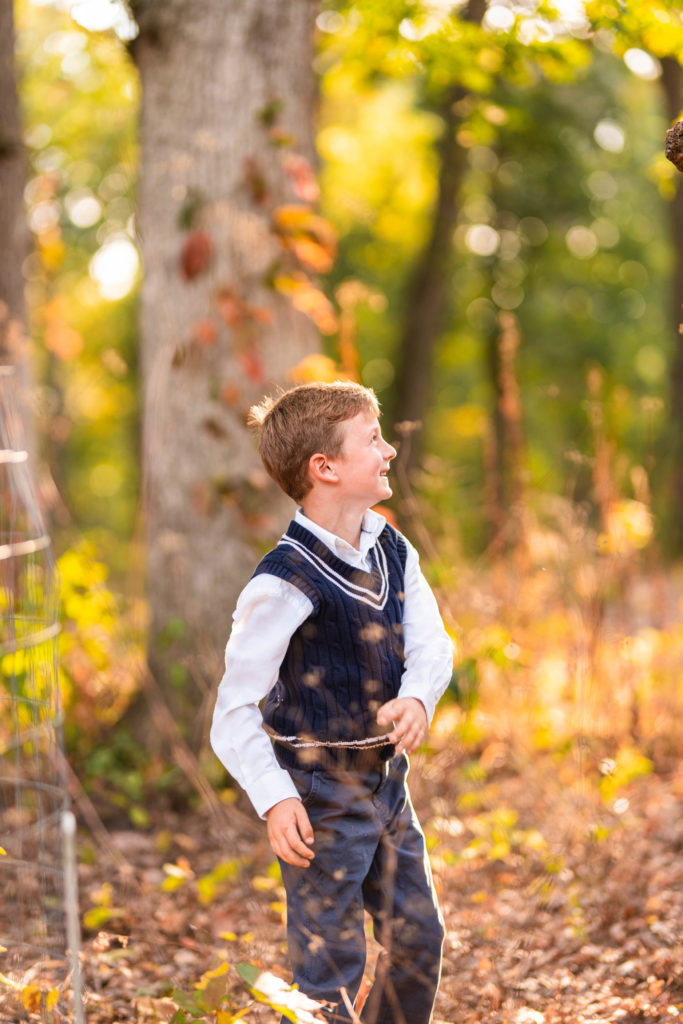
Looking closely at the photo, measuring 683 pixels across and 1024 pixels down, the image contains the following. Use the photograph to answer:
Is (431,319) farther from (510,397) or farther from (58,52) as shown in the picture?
(510,397)

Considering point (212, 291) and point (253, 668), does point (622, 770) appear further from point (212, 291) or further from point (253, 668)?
point (212, 291)

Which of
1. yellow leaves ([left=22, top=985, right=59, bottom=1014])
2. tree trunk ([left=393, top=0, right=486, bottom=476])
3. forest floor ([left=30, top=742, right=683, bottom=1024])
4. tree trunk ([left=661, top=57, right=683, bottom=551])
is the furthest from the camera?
tree trunk ([left=393, top=0, right=486, bottom=476])

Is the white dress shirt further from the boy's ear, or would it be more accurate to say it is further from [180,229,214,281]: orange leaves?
[180,229,214,281]: orange leaves

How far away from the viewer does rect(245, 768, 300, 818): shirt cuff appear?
1.93 metres

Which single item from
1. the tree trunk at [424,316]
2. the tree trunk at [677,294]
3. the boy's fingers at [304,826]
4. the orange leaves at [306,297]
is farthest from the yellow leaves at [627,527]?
the tree trunk at [424,316]

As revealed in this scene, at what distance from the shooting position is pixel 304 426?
2.11 metres

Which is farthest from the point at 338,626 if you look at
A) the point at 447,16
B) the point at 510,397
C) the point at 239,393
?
the point at 447,16

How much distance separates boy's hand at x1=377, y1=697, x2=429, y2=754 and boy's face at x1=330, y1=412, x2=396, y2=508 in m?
0.43

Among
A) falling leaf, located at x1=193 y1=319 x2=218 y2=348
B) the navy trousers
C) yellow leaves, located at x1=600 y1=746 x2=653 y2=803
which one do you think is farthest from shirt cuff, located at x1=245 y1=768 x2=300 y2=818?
falling leaf, located at x1=193 y1=319 x2=218 y2=348

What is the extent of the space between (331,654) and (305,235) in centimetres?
249

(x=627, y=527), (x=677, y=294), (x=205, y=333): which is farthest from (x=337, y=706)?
(x=677, y=294)

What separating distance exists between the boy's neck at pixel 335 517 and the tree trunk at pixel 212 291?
189cm

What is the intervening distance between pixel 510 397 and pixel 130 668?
6.79 feet

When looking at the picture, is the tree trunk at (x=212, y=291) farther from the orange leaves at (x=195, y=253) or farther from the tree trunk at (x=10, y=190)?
the tree trunk at (x=10, y=190)
